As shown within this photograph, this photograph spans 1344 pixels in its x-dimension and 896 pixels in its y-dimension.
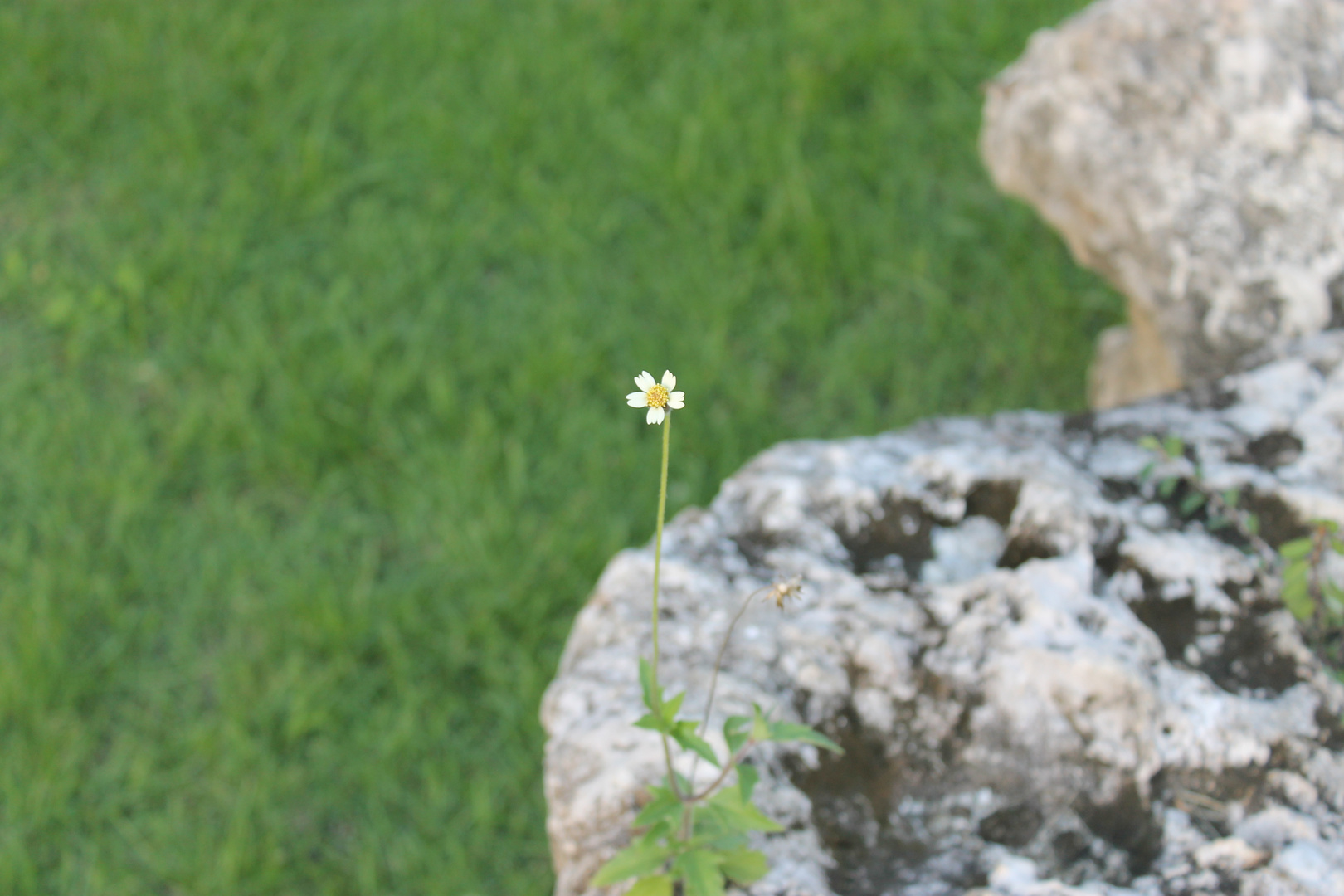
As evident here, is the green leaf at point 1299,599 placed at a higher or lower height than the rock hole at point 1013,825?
higher

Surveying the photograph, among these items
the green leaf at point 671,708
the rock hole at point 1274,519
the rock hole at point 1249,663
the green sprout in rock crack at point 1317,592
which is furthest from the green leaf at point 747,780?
the rock hole at point 1274,519

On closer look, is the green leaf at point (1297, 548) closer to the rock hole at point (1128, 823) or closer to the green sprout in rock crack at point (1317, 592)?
the green sprout in rock crack at point (1317, 592)

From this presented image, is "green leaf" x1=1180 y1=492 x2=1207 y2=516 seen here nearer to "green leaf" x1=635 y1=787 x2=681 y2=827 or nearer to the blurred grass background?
"green leaf" x1=635 y1=787 x2=681 y2=827

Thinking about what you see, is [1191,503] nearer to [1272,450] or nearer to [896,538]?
[1272,450]

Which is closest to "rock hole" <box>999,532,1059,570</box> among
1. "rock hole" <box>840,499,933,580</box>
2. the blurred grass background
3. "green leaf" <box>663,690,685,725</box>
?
"rock hole" <box>840,499,933,580</box>

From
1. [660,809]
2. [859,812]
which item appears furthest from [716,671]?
[859,812]
